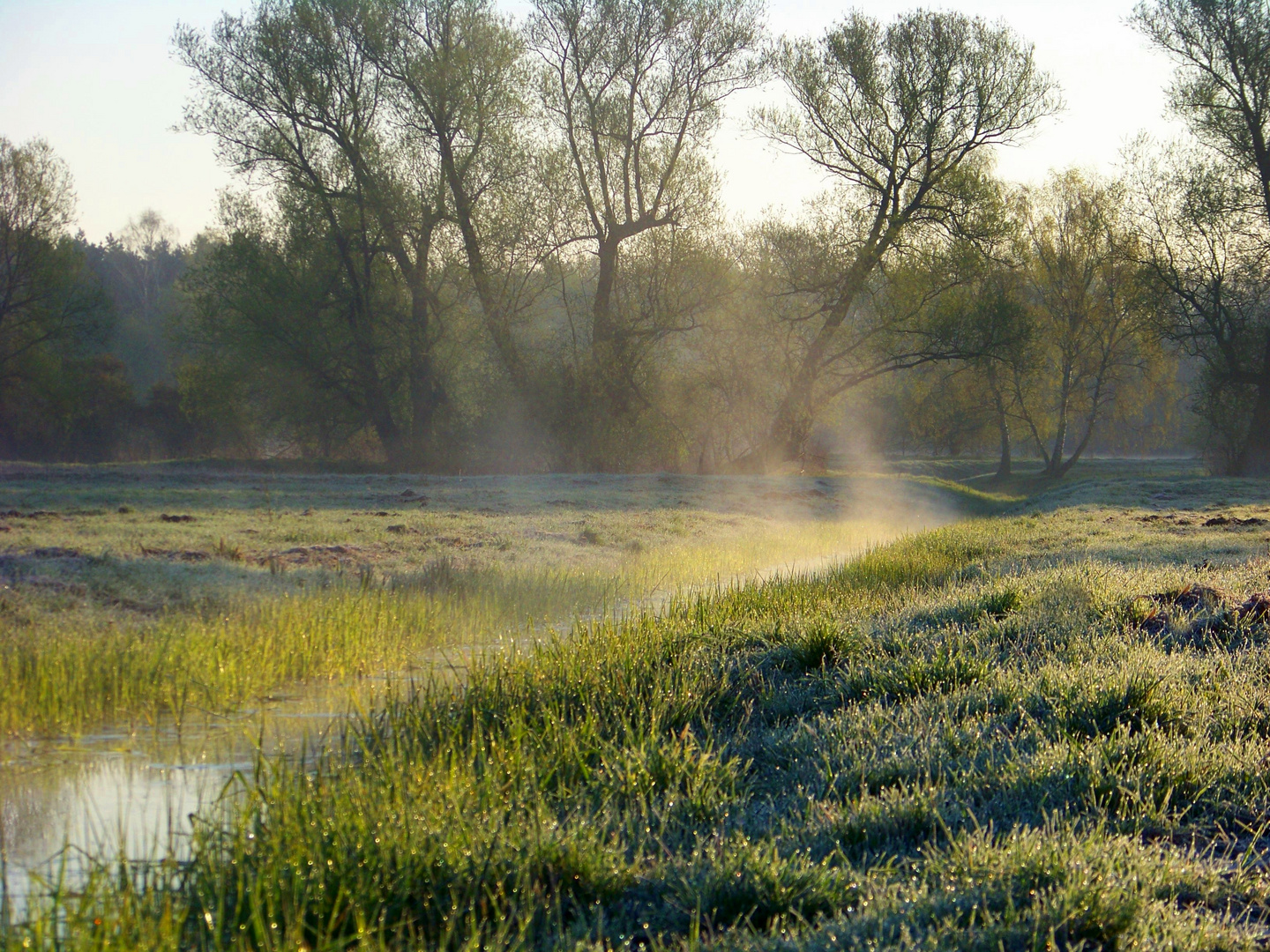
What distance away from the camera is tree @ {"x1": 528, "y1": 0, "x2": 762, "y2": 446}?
1203 inches

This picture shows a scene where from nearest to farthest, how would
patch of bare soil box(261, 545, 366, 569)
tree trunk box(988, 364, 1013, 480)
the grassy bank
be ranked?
1. the grassy bank
2. patch of bare soil box(261, 545, 366, 569)
3. tree trunk box(988, 364, 1013, 480)

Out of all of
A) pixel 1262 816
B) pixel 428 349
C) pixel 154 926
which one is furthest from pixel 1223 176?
pixel 154 926

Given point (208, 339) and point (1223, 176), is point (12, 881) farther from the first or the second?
point (1223, 176)

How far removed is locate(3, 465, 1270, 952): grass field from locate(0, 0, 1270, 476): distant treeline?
27.0 m

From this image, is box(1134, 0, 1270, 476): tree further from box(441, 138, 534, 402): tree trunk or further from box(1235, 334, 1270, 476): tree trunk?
box(441, 138, 534, 402): tree trunk

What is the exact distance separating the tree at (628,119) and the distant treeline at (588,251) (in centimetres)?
9

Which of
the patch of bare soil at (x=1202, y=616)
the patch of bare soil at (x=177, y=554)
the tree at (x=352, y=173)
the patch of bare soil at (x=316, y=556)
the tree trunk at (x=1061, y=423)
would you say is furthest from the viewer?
the tree trunk at (x=1061, y=423)

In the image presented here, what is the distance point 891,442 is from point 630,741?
6949 centimetres

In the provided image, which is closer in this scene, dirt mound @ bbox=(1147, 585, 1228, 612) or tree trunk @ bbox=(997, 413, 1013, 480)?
dirt mound @ bbox=(1147, 585, 1228, 612)

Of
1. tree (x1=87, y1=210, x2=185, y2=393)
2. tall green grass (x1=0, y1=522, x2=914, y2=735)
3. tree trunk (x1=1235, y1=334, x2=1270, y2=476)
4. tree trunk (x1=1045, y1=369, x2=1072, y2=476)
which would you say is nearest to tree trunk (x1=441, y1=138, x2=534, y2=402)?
tree (x1=87, y1=210, x2=185, y2=393)

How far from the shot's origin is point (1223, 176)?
32.5 metres

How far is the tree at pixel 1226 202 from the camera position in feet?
104

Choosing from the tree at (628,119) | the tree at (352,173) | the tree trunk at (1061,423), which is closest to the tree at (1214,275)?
the tree trunk at (1061,423)

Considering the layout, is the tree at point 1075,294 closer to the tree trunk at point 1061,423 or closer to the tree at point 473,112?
the tree trunk at point 1061,423
